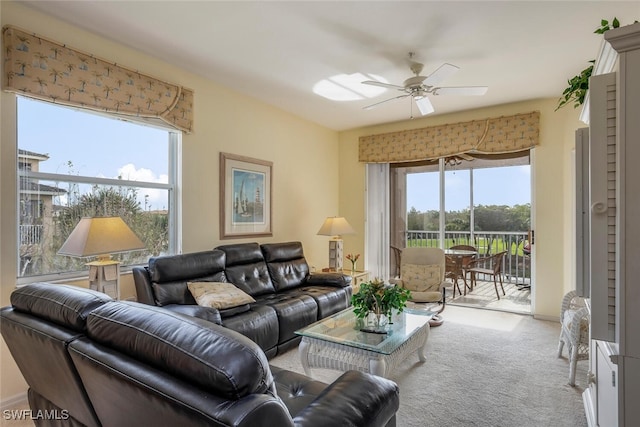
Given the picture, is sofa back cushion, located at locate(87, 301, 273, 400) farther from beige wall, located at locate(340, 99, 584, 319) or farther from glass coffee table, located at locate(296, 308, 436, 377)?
beige wall, located at locate(340, 99, 584, 319)

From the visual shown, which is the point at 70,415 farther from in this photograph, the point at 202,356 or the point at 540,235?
the point at 540,235

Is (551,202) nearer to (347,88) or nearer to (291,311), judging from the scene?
(347,88)

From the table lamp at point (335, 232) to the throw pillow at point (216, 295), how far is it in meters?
1.88

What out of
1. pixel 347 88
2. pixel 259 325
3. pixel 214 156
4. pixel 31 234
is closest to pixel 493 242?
pixel 347 88

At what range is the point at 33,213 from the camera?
254cm

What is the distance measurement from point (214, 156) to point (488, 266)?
4735 millimetres

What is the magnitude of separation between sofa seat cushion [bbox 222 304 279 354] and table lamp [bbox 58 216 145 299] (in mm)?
886

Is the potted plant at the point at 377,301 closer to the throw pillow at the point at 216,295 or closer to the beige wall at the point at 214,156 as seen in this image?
the throw pillow at the point at 216,295

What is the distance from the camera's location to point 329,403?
125 cm

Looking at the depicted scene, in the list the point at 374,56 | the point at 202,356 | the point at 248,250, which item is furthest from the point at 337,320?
the point at 374,56

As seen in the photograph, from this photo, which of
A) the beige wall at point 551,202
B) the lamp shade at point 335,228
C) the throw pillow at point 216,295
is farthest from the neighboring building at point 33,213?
the beige wall at point 551,202

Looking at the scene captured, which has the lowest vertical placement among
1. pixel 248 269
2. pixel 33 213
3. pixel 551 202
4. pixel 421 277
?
pixel 421 277

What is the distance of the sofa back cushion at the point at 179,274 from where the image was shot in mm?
2901

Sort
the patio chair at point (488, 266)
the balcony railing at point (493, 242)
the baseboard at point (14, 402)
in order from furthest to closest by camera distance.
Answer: the balcony railing at point (493, 242) < the patio chair at point (488, 266) < the baseboard at point (14, 402)
